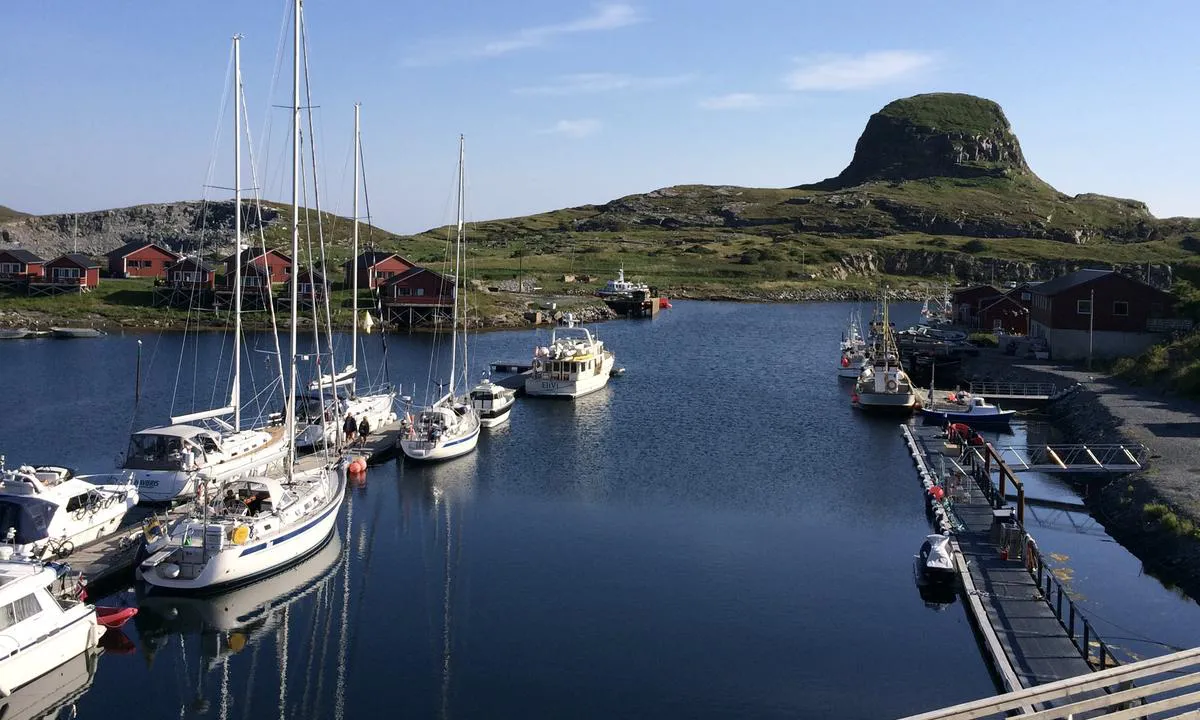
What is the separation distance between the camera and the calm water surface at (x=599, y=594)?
24.4 meters

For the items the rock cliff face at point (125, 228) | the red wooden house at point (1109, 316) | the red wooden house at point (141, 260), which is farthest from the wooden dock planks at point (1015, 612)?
the rock cliff face at point (125, 228)

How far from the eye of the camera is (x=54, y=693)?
78.0 feet

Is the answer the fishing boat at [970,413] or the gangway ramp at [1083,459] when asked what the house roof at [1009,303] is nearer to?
the fishing boat at [970,413]

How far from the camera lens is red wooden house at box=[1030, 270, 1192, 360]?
72000mm

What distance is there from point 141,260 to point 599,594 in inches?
4070

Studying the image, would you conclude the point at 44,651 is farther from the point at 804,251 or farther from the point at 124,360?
the point at 804,251

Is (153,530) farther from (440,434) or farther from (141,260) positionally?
(141,260)

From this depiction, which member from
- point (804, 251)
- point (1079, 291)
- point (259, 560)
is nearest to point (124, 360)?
point (259, 560)

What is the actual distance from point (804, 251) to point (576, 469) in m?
148

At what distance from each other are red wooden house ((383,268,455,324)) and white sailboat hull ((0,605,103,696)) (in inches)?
3251

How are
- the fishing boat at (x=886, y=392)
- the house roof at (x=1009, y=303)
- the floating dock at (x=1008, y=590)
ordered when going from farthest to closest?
1. the house roof at (x=1009, y=303)
2. the fishing boat at (x=886, y=392)
3. the floating dock at (x=1008, y=590)

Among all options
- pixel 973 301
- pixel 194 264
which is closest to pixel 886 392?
pixel 973 301

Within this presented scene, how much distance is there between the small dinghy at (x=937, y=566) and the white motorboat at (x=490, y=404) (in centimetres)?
2790

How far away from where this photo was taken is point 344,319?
331ft
